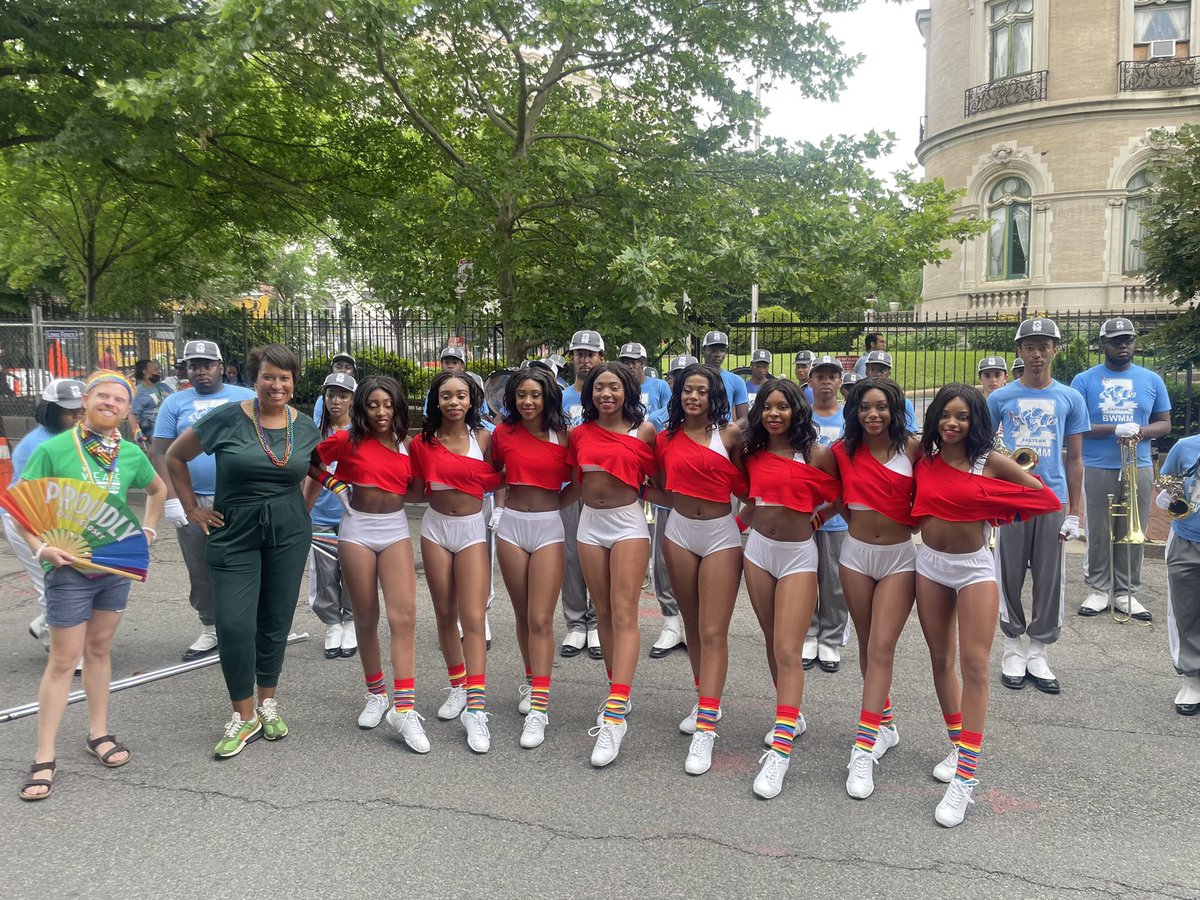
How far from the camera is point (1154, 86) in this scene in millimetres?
22531

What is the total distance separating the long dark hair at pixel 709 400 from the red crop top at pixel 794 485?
384 mm

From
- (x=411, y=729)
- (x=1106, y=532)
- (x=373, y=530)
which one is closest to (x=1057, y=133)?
(x=1106, y=532)

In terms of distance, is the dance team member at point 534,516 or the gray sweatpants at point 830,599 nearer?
the dance team member at point 534,516

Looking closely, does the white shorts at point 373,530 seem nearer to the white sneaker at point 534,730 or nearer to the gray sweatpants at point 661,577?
the white sneaker at point 534,730

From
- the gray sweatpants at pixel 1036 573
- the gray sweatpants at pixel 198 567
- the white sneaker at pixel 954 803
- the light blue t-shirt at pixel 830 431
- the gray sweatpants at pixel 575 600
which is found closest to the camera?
the white sneaker at pixel 954 803

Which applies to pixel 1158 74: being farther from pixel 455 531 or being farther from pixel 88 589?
pixel 88 589

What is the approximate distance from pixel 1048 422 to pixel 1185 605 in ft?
4.28

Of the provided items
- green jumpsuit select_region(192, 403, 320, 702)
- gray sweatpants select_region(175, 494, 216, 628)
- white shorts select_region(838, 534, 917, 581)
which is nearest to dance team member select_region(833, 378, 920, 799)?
white shorts select_region(838, 534, 917, 581)

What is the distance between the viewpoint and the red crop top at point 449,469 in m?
4.71

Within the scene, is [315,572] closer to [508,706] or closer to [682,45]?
[508,706]

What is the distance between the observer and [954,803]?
3807 mm

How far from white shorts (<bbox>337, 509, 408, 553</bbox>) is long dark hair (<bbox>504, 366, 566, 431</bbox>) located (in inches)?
32.0

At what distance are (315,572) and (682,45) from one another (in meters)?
8.17

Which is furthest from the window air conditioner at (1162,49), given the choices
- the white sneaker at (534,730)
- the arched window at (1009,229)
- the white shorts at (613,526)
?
the white sneaker at (534,730)
